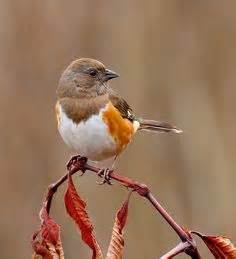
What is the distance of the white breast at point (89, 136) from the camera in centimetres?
291

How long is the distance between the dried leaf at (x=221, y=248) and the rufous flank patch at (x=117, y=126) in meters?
1.43

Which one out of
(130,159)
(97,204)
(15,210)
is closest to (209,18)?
(130,159)

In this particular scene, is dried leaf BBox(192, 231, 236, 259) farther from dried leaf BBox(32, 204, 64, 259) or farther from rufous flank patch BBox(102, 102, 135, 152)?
rufous flank patch BBox(102, 102, 135, 152)

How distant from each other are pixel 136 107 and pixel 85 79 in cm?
203

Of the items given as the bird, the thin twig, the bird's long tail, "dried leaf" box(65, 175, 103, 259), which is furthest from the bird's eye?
the thin twig

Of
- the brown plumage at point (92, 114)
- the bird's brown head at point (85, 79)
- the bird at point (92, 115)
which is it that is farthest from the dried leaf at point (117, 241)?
the bird's brown head at point (85, 79)

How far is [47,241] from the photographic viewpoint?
5.60 ft

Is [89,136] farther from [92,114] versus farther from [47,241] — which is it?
[47,241]

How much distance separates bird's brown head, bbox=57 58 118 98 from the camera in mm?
3170

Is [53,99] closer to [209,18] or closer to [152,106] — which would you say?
[152,106]

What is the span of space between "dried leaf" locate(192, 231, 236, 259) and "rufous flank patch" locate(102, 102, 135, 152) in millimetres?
1431

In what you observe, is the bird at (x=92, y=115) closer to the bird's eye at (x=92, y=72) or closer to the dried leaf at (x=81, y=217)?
the bird's eye at (x=92, y=72)

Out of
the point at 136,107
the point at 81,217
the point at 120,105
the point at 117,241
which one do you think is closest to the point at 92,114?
the point at 120,105

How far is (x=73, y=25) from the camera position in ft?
17.0
